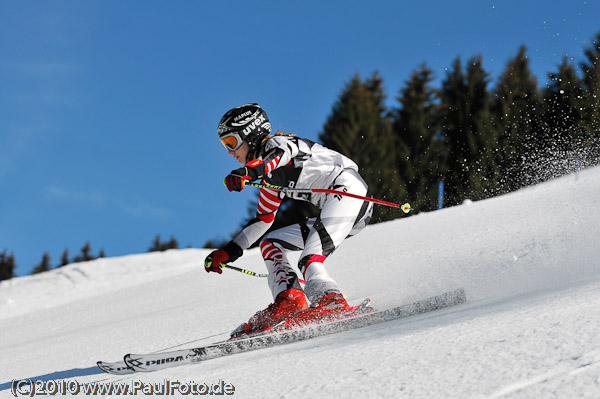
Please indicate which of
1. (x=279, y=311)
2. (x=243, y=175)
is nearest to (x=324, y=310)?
(x=279, y=311)

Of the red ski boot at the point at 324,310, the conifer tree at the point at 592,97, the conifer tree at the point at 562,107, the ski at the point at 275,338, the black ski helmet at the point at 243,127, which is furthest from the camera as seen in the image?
the conifer tree at the point at 562,107

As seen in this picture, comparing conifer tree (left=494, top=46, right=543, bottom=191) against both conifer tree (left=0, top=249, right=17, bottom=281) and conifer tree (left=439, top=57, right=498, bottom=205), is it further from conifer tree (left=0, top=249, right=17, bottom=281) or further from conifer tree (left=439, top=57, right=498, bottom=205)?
conifer tree (left=0, top=249, right=17, bottom=281)

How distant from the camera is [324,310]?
→ 3736mm

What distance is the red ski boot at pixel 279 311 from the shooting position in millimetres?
3871

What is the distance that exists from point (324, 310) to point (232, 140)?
4.20ft

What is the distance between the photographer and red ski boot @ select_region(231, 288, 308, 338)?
387cm

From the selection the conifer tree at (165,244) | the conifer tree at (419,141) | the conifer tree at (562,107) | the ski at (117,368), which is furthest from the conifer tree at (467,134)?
the ski at (117,368)

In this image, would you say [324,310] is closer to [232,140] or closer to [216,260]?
[216,260]

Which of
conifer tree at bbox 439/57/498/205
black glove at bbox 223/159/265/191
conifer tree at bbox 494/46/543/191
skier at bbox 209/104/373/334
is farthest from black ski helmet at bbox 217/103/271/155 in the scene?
conifer tree at bbox 494/46/543/191

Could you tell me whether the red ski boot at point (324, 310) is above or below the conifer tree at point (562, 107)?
below

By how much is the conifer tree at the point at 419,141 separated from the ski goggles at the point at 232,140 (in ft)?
73.1

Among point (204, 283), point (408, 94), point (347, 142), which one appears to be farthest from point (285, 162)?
point (408, 94)

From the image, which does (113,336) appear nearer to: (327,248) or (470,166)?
(327,248)

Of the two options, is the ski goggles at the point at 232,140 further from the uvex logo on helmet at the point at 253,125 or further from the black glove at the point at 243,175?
the black glove at the point at 243,175
